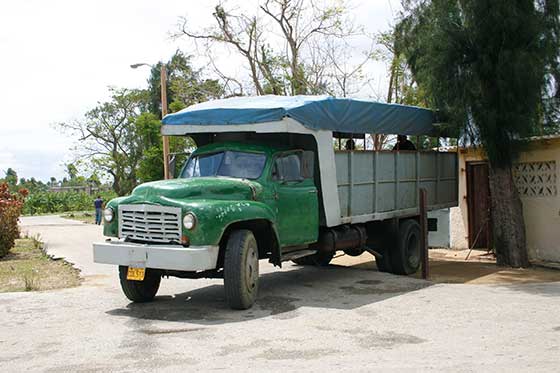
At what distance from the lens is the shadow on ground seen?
30.1 ft

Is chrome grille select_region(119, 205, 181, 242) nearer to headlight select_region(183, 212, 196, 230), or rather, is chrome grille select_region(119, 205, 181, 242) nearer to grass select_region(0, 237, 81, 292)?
headlight select_region(183, 212, 196, 230)

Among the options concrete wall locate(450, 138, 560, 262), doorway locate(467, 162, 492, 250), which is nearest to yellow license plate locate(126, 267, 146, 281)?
concrete wall locate(450, 138, 560, 262)

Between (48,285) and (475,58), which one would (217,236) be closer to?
(48,285)

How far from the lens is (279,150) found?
10680 mm

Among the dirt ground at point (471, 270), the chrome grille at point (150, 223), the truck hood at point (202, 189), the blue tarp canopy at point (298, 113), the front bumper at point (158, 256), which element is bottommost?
the dirt ground at point (471, 270)

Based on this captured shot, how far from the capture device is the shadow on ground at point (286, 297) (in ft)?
30.1

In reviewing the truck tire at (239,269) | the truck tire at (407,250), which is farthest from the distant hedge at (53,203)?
the truck tire at (239,269)

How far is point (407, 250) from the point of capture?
13.7m

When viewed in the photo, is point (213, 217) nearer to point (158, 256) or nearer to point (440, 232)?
point (158, 256)

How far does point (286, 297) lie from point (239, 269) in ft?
5.33

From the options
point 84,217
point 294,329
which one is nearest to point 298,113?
point 294,329

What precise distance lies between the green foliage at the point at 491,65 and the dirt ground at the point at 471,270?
2216 millimetres

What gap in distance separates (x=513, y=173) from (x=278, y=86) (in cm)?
1467

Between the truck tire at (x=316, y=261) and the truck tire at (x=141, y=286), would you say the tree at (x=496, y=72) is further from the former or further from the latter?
the truck tire at (x=141, y=286)
